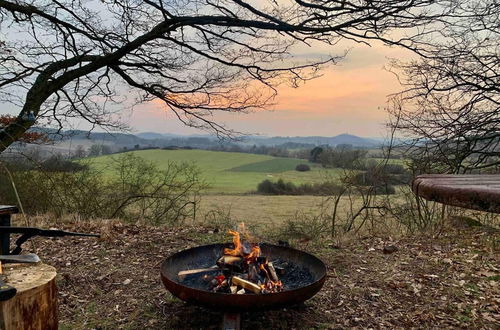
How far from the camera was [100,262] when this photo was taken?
4230mm

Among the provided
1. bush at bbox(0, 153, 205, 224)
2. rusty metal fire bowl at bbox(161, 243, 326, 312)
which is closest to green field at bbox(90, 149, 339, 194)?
bush at bbox(0, 153, 205, 224)

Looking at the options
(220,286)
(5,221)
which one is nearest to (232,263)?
(220,286)

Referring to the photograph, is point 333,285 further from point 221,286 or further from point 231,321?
point 231,321

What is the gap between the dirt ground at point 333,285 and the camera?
9.89 ft

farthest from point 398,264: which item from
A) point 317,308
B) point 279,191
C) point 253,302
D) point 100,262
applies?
point 279,191

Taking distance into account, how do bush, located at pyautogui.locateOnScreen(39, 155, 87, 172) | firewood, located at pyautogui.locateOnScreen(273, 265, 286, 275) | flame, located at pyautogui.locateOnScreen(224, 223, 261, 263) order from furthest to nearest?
1. bush, located at pyautogui.locateOnScreen(39, 155, 87, 172)
2. firewood, located at pyautogui.locateOnScreen(273, 265, 286, 275)
3. flame, located at pyautogui.locateOnScreen(224, 223, 261, 263)

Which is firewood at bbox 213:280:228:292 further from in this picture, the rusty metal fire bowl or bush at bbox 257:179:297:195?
bush at bbox 257:179:297:195

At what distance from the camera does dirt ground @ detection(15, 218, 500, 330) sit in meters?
3.02

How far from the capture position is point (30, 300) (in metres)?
2.06

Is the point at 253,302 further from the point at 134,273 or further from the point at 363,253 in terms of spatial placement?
the point at 363,253

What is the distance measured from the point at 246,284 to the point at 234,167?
10.4 meters

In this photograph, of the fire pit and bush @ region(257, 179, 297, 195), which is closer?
the fire pit

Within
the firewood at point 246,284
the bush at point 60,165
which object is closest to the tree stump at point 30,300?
the firewood at point 246,284

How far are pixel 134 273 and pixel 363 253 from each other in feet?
8.68
